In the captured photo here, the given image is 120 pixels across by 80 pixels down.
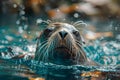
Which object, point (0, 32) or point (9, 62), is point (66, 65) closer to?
point (9, 62)

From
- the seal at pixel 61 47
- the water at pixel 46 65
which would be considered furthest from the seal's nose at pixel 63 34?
the water at pixel 46 65

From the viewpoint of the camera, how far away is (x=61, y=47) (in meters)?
5.05

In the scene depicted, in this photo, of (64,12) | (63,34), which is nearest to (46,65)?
(63,34)

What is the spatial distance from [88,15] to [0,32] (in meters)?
1.65

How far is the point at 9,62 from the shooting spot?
18.3 ft

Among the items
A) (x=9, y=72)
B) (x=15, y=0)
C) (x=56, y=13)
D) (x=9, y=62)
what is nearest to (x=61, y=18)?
(x=56, y=13)

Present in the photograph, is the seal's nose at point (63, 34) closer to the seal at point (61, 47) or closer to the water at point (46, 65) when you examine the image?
the seal at point (61, 47)

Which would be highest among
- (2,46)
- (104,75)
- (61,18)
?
(61,18)

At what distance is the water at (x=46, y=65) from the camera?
16.4 feet

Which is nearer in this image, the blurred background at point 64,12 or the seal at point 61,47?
the seal at point 61,47

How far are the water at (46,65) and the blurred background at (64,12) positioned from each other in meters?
0.68

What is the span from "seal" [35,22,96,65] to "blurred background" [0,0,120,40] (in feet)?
7.87

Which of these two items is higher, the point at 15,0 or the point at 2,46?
the point at 15,0

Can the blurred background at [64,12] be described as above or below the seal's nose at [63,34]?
above
